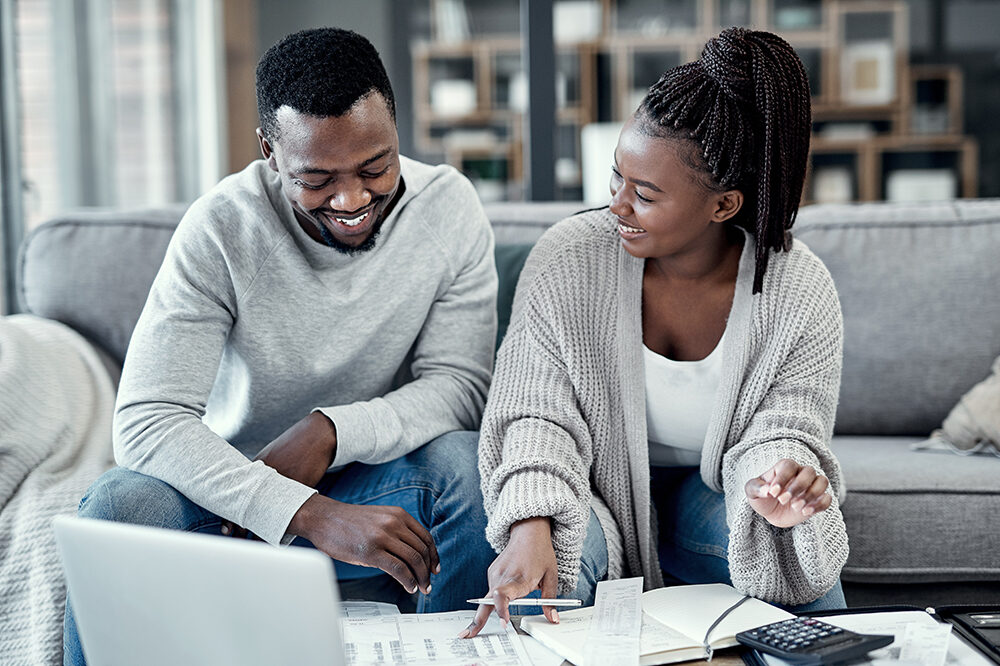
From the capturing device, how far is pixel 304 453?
1.19m

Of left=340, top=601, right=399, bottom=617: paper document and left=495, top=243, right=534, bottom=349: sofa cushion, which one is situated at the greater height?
left=495, top=243, right=534, bottom=349: sofa cushion

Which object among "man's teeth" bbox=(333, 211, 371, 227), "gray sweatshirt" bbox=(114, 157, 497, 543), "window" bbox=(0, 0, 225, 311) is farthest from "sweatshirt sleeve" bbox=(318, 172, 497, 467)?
"window" bbox=(0, 0, 225, 311)

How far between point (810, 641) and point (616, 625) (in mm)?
181

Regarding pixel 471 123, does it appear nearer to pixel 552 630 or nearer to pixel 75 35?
pixel 75 35

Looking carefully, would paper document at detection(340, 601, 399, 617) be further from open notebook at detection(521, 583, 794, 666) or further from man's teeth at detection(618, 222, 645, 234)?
man's teeth at detection(618, 222, 645, 234)

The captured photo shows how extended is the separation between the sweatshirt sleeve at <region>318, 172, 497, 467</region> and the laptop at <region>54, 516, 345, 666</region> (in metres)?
0.54

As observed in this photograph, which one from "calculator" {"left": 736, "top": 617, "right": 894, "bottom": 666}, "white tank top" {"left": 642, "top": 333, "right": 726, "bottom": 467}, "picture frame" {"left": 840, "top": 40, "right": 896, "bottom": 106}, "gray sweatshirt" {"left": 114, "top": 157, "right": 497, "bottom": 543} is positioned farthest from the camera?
"picture frame" {"left": 840, "top": 40, "right": 896, "bottom": 106}

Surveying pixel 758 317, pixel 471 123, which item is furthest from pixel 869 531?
→ pixel 471 123

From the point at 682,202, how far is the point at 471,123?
4.07 m

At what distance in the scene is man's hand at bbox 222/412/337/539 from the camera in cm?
118

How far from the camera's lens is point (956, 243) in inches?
67.1

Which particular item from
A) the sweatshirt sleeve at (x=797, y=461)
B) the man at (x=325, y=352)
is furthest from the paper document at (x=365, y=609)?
the sweatshirt sleeve at (x=797, y=461)

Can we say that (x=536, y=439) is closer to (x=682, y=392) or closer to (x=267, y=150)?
(x=682, y=392)

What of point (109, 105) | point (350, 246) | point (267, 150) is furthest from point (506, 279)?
point (109, 105)
